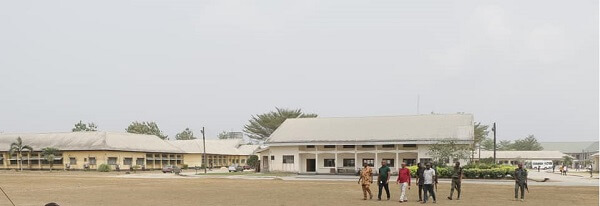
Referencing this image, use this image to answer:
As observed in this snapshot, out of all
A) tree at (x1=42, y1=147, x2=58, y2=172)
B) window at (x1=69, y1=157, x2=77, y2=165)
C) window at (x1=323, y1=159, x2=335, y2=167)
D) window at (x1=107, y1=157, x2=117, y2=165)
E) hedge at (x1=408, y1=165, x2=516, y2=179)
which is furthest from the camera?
window at (x1=69, y1=157, x2=77, y2=165)

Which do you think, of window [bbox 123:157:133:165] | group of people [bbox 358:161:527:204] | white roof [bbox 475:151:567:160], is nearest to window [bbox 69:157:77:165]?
window [bbox 123:157:133:165]

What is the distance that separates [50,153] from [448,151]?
46.1 m

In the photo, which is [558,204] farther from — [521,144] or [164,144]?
[521,144]

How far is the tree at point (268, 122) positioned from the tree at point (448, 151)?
47.8m

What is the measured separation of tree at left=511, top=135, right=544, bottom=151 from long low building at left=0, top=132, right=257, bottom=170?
3591 inches

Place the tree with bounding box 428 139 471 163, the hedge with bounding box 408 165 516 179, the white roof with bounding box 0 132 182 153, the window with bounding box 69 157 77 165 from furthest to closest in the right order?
the window with bounding box 69 157 77 165, the white roof with bounding box 0 132 182 153, the tree with bounding box 428 139 471 163, the hedge with bounding box 408 165 516 179

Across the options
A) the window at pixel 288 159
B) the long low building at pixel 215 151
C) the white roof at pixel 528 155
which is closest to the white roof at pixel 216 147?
the long low building at pixel 215 151

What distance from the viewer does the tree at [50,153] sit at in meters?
70.1

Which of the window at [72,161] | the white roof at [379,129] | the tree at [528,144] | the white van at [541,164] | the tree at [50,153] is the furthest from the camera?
the tree at [528,144]

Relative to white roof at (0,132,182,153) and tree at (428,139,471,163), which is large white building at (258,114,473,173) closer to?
tree at (428,139,471,163)

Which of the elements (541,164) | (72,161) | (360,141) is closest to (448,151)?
(360,141)

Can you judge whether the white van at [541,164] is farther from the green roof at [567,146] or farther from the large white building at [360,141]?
the green roof at [567,146]

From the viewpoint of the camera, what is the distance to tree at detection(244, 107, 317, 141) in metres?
97.2

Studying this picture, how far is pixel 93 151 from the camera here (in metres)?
70.2
